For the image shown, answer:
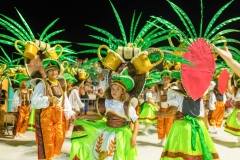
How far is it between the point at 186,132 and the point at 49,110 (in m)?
2.27

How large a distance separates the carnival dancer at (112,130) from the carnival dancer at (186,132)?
0.68 metres

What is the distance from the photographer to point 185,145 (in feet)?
14.4

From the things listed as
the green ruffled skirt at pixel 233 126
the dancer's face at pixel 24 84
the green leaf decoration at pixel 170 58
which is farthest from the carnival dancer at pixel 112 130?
the dancer's face at pixel 24 84

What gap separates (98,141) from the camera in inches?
160

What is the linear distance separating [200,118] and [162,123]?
10.3ft

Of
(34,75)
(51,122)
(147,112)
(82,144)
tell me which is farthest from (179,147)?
(147,112)

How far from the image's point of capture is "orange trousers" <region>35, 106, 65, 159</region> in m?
5.18

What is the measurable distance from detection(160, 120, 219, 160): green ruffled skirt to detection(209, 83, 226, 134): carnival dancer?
5897 millimetres

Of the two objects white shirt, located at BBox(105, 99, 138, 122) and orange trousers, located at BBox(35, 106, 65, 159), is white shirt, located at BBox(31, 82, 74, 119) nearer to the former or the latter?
orange trousers, located at BBox(35, 106, 65, 159)

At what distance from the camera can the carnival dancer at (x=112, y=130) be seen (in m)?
3.92

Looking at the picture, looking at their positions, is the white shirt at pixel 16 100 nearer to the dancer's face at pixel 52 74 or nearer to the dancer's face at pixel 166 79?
the dancer's face at pixel 52 74

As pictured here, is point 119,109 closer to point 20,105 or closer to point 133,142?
point 133,142

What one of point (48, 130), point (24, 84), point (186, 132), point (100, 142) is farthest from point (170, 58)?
point (24, 84)

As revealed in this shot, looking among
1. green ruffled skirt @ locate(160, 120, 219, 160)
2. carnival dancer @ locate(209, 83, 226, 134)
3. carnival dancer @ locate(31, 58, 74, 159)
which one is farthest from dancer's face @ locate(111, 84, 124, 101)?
carnival dancer @ locate(209, 83, 226, 134)
